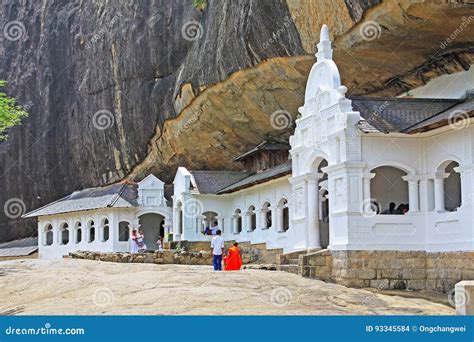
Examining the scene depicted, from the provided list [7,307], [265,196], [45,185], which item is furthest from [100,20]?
[7,307]

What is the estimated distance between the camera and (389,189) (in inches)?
958

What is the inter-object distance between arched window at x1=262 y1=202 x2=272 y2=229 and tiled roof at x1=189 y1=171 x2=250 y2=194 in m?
5.58

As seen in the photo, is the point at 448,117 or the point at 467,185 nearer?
the point at 467,185

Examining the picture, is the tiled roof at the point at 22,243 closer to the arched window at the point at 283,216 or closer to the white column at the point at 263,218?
the white column at the point at 263,218

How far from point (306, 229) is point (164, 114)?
20.8m

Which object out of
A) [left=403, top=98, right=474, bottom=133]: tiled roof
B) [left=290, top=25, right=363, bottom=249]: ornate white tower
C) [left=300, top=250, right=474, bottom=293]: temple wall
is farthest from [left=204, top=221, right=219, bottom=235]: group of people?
[left=403, top=98, right=474, bottom=133]: tiled roof

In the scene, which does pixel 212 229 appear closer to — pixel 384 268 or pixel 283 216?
pixel 283 216

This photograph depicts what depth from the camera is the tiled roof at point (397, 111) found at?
21719 millimetres

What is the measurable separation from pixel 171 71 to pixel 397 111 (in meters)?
23.1

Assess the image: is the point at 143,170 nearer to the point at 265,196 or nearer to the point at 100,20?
the point at 100,20

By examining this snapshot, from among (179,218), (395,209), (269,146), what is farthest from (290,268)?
(179,218)

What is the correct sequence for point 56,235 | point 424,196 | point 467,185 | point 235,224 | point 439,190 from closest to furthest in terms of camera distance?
point 467,185
point 439,190
point 424,196
point 235,224
point 56,235

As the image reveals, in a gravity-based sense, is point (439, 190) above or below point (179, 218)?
above

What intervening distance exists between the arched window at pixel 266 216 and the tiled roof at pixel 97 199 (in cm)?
1199
